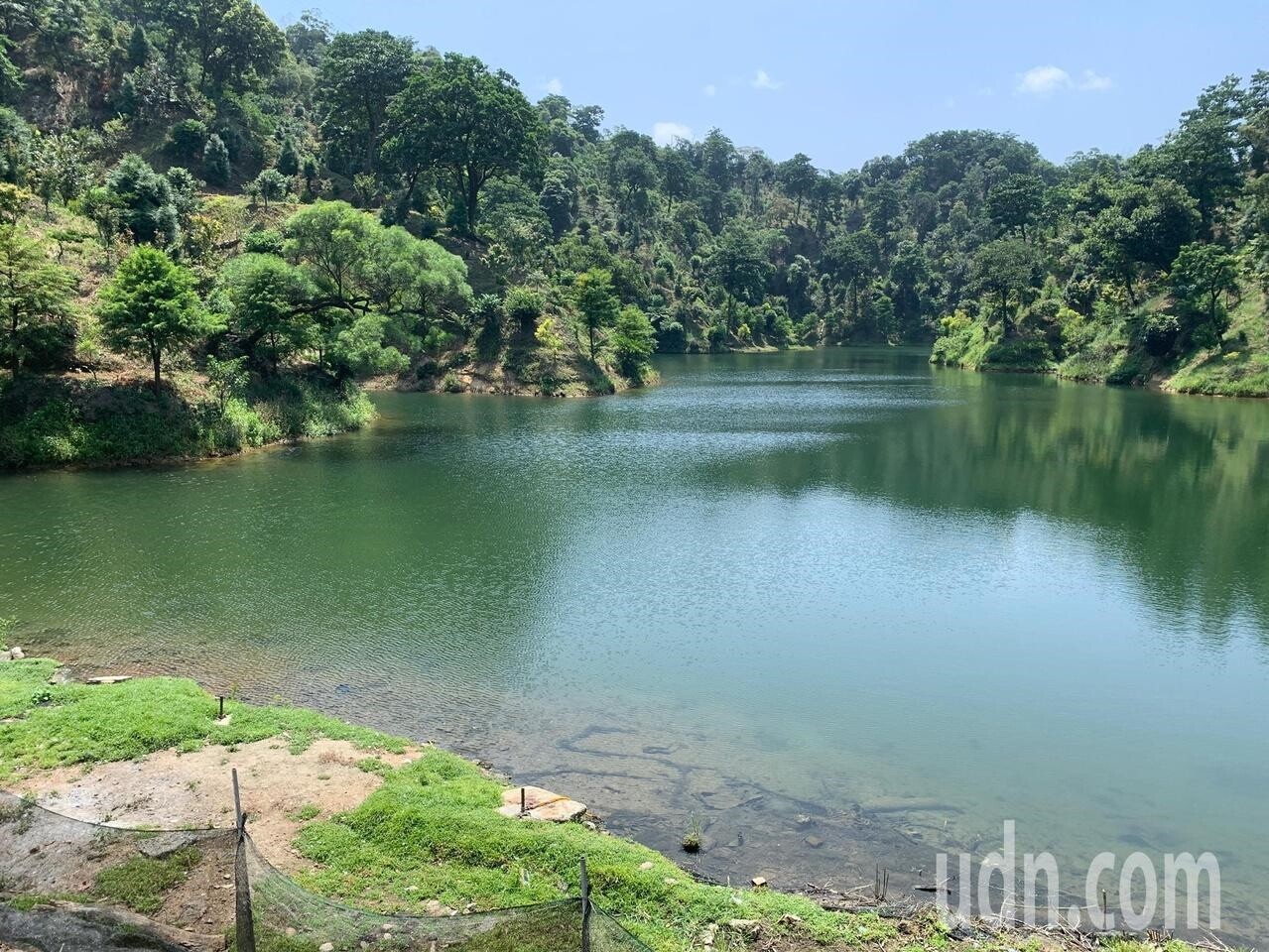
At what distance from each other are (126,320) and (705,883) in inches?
1138

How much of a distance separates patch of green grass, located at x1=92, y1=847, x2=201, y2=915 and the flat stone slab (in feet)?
11.2

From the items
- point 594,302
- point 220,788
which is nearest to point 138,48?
point 594,302

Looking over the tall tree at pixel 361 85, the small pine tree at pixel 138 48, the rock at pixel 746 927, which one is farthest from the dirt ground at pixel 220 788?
the small pine tree at pixel 138 48

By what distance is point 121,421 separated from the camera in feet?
99.0

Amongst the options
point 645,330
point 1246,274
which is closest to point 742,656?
point 645,330

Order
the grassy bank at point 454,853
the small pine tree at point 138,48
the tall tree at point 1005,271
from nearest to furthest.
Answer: the grassy bank at point 454,853 → the small pine tree at point 138,48 → the tall tree at point 1005,271

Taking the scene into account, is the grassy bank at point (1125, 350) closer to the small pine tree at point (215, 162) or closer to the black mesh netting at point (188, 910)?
the black mesh netting at point (188, 910)

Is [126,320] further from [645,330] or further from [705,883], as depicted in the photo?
[645,330]

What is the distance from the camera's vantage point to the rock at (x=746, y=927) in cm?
809

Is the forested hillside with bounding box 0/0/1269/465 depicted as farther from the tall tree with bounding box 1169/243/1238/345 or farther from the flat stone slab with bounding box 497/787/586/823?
the flat stone slab with bounding box 497/787/586/823

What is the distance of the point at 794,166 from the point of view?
417 ft

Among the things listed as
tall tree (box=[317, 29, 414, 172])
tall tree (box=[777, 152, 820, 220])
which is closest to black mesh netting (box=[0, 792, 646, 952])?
tall tree (box=[317, 29, 414, 172])

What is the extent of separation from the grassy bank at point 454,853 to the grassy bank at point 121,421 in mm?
20375

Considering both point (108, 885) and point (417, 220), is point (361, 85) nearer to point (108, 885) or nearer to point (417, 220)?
point (417, 220)
